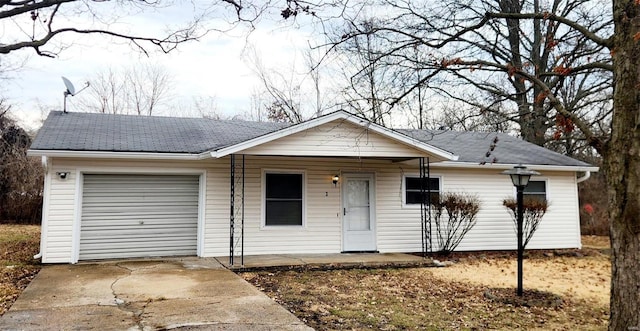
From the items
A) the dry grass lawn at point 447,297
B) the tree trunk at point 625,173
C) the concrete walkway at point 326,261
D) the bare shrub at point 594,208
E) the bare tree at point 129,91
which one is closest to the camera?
the tree trunk at point 625,173

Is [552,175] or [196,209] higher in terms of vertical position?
[552,175]

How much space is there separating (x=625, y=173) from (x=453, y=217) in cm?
707

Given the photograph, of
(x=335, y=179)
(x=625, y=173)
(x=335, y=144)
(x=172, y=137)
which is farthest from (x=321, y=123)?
(x=625, y=173)

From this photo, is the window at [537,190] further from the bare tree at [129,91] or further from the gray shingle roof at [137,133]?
the bare tree at [129,91]

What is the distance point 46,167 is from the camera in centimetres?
908

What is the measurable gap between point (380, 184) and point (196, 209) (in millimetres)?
4398

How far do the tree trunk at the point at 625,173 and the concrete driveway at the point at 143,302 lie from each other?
3029 mm

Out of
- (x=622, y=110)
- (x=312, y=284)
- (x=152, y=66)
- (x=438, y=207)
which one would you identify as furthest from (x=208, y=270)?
(x=152, y=66)

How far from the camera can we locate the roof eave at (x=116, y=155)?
835 centimetres

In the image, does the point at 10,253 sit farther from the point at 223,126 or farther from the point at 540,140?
the point at 540,140

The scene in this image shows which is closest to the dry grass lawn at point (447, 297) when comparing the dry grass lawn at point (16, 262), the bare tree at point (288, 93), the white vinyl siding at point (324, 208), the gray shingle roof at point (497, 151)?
the white vinyl siding at point (324, 208)

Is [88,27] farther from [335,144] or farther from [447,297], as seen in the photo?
[447,297]

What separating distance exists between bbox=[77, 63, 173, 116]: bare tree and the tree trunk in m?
24.8

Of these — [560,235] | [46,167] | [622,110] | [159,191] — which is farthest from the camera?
[560,235]
